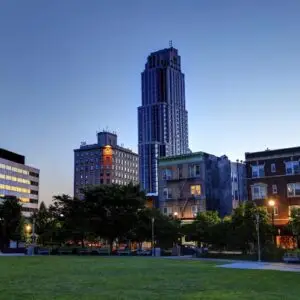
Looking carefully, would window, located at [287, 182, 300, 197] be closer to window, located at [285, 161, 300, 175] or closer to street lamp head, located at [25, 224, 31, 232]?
window, located at [285, 161, 300, 175]

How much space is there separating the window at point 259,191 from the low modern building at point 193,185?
1587cm

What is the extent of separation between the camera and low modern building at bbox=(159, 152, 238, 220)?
3748 inches

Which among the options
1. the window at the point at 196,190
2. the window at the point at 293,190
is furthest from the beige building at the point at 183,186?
the window at the point at 293,190

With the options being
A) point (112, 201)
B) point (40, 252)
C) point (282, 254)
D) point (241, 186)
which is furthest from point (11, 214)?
point (282, 254)

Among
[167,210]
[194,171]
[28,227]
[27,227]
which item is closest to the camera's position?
[194,171]

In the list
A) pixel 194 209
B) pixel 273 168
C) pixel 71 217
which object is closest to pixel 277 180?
pixel 273 168

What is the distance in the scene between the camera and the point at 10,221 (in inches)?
3932

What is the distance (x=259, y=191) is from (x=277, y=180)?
11.4 feet

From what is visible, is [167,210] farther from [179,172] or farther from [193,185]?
[179,172]

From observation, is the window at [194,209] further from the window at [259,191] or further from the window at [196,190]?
the window at [259,191]

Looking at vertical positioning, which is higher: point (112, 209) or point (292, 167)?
point (292, 167)

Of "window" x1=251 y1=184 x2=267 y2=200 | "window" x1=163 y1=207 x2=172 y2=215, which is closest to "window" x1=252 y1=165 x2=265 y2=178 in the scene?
"window" x1=251 y1=184 x2=267 y2=200

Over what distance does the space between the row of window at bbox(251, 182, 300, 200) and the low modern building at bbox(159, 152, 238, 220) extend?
16.1 meters

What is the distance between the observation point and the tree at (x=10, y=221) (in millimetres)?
99625
